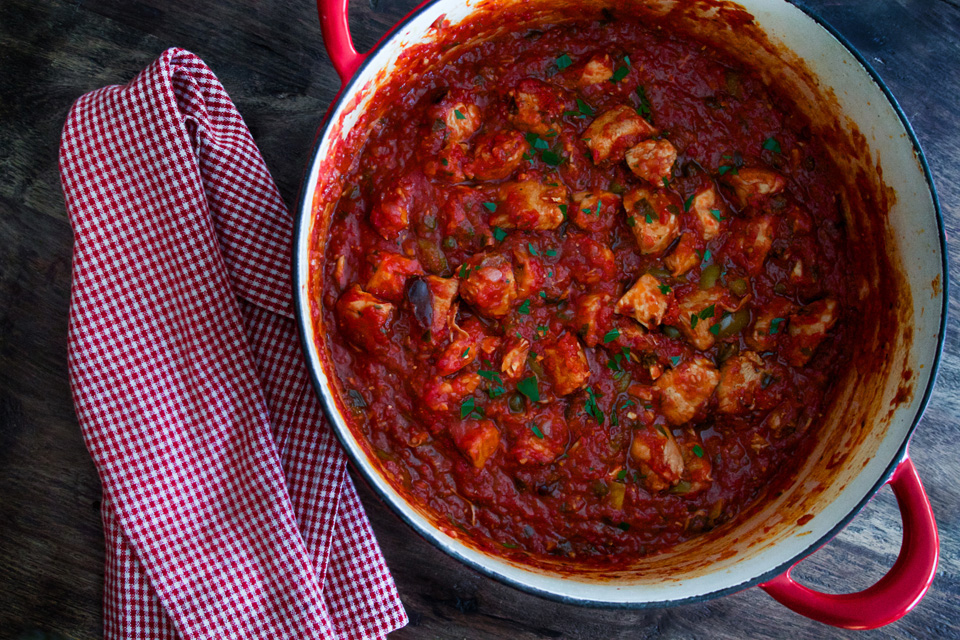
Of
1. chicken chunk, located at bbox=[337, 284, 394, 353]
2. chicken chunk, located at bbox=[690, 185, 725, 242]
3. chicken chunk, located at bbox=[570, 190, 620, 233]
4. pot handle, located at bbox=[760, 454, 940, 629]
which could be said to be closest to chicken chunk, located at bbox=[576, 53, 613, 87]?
chicken chunk, located at bbox=[570, 190, 620, 233]

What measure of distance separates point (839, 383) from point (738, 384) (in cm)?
46

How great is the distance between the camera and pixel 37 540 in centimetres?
257

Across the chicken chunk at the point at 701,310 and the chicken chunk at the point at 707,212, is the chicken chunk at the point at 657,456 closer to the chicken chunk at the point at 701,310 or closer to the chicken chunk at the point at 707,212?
the chicken chunk at the point at 701,310

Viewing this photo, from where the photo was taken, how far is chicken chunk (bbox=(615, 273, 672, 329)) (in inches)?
96.0

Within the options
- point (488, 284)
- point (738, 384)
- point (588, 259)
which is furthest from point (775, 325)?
point (488, 284)

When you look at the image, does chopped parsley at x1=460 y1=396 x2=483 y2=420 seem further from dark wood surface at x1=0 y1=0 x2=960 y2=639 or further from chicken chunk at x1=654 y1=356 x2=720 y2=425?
chicken chunk at x1=654 y1=356 x2=720 y2=425

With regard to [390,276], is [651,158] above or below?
above

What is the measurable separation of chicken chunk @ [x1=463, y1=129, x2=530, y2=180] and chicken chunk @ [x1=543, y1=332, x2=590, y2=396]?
2.03ft

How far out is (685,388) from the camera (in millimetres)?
2467

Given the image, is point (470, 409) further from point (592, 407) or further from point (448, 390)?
point (592, 407)

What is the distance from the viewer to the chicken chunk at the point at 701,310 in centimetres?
249

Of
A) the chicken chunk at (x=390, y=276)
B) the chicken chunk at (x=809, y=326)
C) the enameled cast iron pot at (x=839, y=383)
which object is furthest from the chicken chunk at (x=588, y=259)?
the enameled cast iron pot at (x=839, y=383)

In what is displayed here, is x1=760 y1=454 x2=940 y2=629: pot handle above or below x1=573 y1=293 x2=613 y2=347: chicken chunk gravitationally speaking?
below

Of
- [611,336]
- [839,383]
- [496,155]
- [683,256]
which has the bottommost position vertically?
[839,383]
